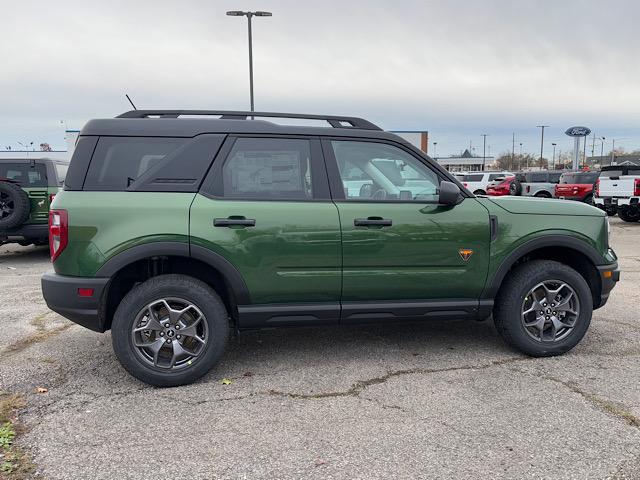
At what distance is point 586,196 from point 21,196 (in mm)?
18274

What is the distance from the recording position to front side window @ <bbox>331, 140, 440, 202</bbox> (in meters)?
3.82

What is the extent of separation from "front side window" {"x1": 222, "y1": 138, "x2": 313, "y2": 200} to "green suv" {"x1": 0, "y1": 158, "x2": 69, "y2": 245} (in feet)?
20.2

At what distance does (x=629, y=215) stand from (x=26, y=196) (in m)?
16.3

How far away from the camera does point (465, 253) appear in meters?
3.83

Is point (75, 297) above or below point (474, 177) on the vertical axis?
below

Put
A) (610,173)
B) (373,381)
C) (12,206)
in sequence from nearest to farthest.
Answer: (373,381) → (12,206) → (610,173)

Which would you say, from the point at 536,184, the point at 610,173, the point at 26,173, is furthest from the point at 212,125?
the point at 536,184

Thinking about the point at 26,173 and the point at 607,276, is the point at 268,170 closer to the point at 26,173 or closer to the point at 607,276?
the point at 607,276

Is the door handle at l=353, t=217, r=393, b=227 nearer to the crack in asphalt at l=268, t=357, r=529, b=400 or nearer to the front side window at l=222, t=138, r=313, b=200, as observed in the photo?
the front side window at l=222, t=138, r=313, b=200

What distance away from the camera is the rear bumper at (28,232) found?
27.2ft

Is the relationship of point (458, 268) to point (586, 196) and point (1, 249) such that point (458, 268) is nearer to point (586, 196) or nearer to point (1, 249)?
point (1, 249)

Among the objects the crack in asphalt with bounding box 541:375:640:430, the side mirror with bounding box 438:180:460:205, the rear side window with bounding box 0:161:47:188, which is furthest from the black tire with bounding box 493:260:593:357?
the rear side window with bounding box 0:161:47:188

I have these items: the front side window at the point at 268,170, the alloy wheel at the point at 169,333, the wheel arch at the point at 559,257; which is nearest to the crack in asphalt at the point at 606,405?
the wheel arch at the point at 559,257

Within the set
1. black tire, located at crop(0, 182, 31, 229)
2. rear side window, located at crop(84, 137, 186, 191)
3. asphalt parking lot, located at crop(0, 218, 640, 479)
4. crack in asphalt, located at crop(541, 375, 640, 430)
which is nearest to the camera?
asphalt parking lot, located at crop(0, 218, 640, 479)
